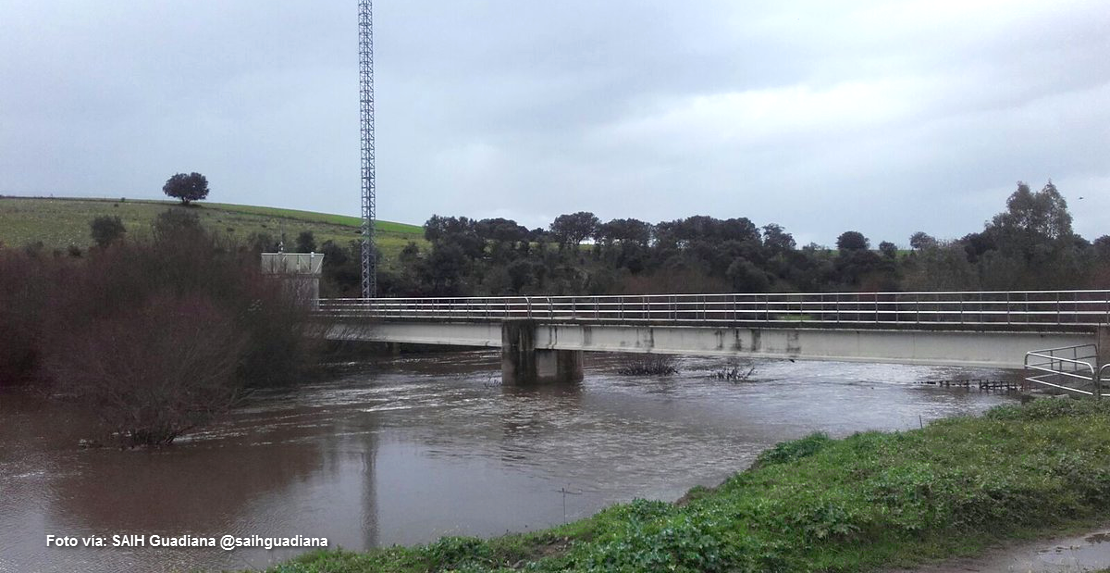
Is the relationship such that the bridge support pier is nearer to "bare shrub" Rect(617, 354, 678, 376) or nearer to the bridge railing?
the bridge railing

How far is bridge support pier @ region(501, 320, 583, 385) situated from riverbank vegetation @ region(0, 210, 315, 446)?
33.2 ft

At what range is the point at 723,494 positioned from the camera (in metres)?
12.8

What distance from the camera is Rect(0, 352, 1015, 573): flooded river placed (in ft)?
48.6

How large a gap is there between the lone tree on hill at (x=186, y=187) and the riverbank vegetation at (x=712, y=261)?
37.7 meters

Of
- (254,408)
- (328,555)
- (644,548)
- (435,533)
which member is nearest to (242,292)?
(254,408)

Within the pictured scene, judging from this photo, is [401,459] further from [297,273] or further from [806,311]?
[297,273]

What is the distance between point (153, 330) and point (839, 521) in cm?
2434

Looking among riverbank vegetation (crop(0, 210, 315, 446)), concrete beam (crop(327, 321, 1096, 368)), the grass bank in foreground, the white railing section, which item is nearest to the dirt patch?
the grass bank in foreground

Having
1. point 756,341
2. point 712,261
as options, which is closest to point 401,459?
point 756,341

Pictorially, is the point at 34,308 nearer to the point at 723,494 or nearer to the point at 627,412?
the point at 627,412

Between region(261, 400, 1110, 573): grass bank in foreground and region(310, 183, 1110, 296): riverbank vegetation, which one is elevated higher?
region(310, 183, 1110, 296): riverbank vegetation

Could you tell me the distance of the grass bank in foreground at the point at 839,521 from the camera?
7.95 m

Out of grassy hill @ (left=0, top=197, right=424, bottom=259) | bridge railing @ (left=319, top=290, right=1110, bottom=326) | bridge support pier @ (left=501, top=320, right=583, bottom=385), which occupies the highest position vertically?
grassy hill @ (left=0, top=197, right=424, bottom=259)

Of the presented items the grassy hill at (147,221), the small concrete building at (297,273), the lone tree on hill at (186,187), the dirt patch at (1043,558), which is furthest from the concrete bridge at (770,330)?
the lone tree on hill at (186,187)
